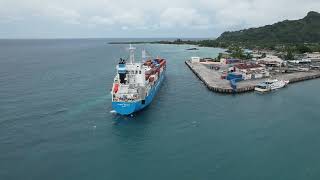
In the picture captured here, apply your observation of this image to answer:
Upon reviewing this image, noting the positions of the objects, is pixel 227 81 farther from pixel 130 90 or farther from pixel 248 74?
pixel 130 90

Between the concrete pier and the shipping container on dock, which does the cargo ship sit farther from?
the shipping container on dock

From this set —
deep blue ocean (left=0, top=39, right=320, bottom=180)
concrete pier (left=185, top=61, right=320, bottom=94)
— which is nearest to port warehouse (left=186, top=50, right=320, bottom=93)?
concrete pier (left=185, top=61, right=320, bottom=94)

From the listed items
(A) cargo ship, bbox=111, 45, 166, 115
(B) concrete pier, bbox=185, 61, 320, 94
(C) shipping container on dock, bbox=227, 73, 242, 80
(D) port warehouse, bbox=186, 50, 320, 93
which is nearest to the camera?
(A) cargo ship, bbox=111, 45, 166, 115

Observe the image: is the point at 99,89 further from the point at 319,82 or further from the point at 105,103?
the point at 319,82

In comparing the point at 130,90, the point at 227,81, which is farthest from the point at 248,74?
the point at 130,90

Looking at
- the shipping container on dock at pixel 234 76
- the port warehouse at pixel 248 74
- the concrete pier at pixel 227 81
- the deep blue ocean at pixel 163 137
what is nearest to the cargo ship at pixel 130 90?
the deep blue ocean at pixel 163 137

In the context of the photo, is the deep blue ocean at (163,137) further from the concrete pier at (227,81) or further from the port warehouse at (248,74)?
the port warehouse at (248,74)
